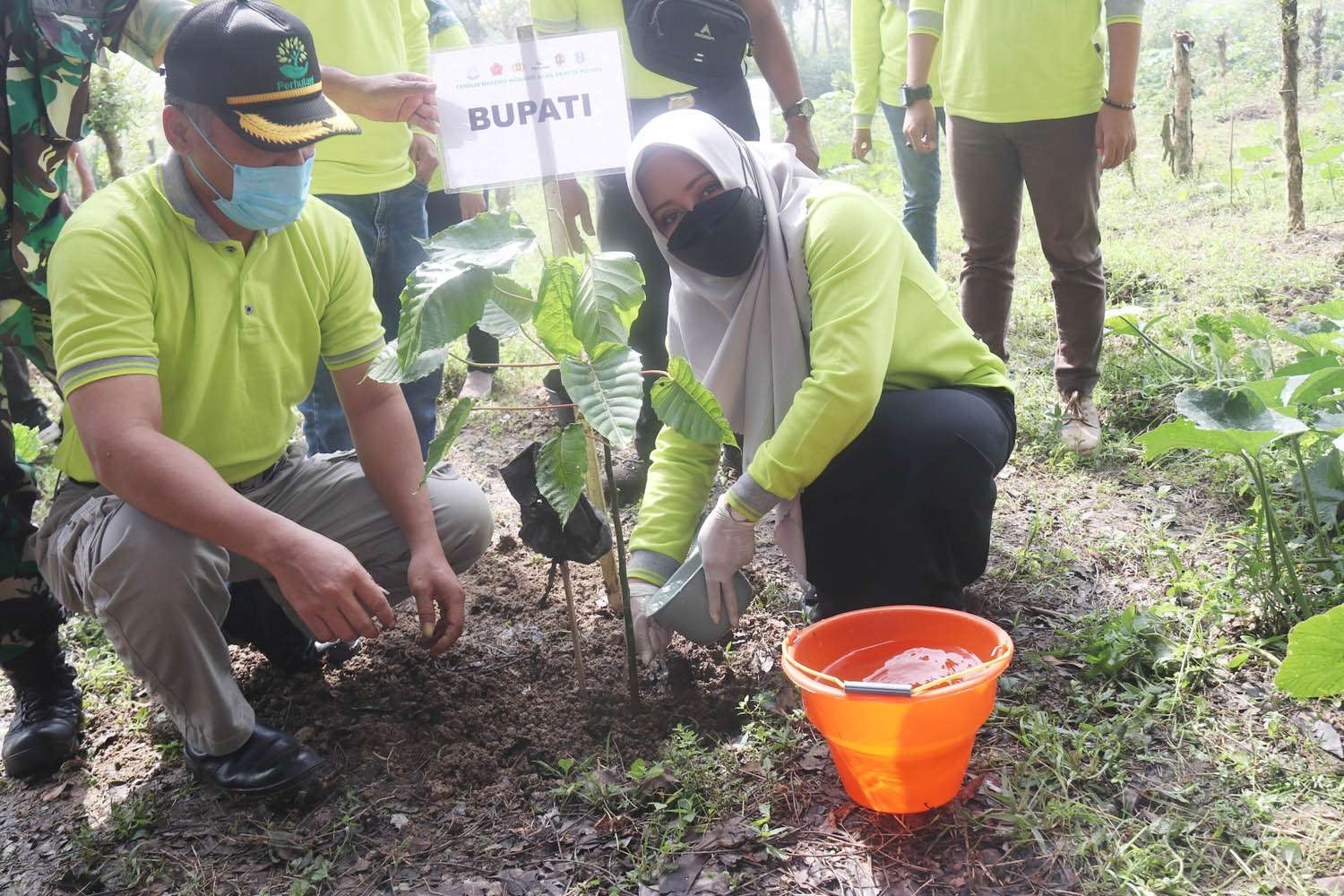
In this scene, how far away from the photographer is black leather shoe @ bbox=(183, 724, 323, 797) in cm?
179

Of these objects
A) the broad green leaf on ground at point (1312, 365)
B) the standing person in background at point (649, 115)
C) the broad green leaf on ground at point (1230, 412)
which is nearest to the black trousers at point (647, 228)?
the standing person in background at point (649, 115)

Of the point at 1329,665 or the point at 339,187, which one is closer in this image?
the point at 1329,665

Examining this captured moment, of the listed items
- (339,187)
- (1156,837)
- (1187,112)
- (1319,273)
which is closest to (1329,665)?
(1156,837)

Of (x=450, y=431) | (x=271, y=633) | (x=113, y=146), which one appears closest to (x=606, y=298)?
(x=450, y=431)

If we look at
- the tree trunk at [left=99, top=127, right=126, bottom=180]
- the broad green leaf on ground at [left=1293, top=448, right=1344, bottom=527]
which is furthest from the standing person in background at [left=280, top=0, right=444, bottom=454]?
the tree trunk at [left=99, top=127, right=126, bottom=180]

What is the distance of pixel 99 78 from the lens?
5.69 meters

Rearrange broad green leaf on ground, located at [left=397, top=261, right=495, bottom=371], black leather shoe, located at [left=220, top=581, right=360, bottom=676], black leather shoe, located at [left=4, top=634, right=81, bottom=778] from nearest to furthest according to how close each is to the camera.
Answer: broad green leaf on ground, located at [left=397, top=261, right=495, bottom=371], black leather shoe, located at [left=4, top=634, right=81, bottom=778], black leather shoe, located at [left=220, top=581, right=360, bottom=676]

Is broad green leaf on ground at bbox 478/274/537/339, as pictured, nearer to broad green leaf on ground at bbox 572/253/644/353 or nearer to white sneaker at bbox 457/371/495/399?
broad green leaf on ground at bbox 572/253/644/353

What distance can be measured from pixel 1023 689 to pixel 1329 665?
0.55 meters

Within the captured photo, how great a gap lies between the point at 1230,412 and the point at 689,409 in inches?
39.6

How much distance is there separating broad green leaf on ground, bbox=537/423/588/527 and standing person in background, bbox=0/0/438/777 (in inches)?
34.7

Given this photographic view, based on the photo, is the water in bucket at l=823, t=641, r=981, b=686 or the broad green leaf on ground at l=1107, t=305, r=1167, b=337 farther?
→ the broad green leaf on ground at l=1107, t=305, r=1167, b=337

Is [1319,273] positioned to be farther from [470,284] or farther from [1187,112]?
[470,284]

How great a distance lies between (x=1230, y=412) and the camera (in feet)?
6.06
